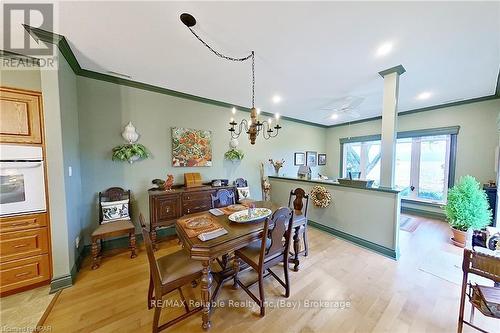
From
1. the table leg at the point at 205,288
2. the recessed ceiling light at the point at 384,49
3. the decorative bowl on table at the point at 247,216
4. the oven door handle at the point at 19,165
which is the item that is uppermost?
the recessed ceiling light at the point at 384,49

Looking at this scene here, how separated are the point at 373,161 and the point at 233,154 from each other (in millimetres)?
4754

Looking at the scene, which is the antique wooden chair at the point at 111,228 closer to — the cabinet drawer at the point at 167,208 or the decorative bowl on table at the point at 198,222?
the cabinet drawer at the point at 167,208

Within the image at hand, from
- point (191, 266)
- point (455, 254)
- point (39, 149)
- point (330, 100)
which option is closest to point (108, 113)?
point (39, 149)

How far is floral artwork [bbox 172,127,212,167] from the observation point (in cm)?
358

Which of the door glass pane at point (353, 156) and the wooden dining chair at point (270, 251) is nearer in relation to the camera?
the wooden dining chair at point (270, 251)

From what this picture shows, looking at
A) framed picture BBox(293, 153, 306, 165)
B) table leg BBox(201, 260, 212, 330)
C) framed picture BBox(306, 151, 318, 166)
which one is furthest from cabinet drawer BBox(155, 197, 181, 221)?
framed picture BBox(306, 151, 318, 166)

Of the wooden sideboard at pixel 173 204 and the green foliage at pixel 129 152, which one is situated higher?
the green foliage at pixel 129 152

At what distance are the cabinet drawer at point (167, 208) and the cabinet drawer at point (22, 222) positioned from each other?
1246 mm

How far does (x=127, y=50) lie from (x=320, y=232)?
4.32m

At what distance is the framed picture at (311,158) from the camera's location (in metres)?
6.21

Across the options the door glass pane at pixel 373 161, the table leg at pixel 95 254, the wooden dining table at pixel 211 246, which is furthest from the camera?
the door glass pane at pixel 373 161

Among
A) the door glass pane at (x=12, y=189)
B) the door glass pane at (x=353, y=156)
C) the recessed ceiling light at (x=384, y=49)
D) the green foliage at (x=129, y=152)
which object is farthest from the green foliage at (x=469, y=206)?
the door glass pane at (x=12, y=189)

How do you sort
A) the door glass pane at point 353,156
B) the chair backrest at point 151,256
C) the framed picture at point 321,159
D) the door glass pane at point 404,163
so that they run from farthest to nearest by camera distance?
the framed picture at point 321,159 < the door glass pane at point 353,156 < the door glass pane at point 404,163 < the chair backrest at point 151,256

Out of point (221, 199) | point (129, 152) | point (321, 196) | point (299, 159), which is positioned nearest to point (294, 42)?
point (221, 199)
